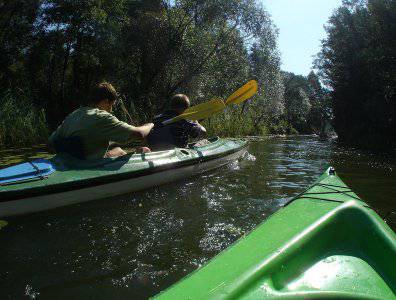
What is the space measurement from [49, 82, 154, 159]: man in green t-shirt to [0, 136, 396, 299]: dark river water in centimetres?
64

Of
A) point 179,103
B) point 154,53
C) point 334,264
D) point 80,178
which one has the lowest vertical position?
point 334,264

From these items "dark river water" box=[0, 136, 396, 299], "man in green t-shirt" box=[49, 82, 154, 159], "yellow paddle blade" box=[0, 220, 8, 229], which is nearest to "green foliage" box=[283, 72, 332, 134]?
"dark river water" box=[0, 136, 396, 299]

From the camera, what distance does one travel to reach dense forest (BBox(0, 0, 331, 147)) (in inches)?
543

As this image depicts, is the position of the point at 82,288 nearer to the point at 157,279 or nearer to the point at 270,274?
the point at 157,279

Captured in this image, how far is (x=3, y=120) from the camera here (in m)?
8.00

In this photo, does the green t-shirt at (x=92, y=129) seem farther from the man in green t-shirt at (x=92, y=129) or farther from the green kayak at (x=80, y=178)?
the green kayak at (x=80, y=178)

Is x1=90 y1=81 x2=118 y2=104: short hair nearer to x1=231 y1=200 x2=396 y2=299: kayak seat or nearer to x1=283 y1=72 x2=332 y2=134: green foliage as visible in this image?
x1=231 y1=200 x2=396 y2=299: kayak seat

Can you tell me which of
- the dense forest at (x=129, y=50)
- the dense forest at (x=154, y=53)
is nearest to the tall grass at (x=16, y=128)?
the dense forest at (x=154, y=53)

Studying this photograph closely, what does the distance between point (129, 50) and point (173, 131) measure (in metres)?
10.1

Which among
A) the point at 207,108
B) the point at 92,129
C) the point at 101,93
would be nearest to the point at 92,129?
the point at 92,129

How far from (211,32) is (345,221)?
1460 centimetres

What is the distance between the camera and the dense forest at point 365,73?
1581 cm

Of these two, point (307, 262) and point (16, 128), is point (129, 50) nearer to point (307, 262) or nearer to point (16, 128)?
point (16, 128)

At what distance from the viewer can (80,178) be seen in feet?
12.6
